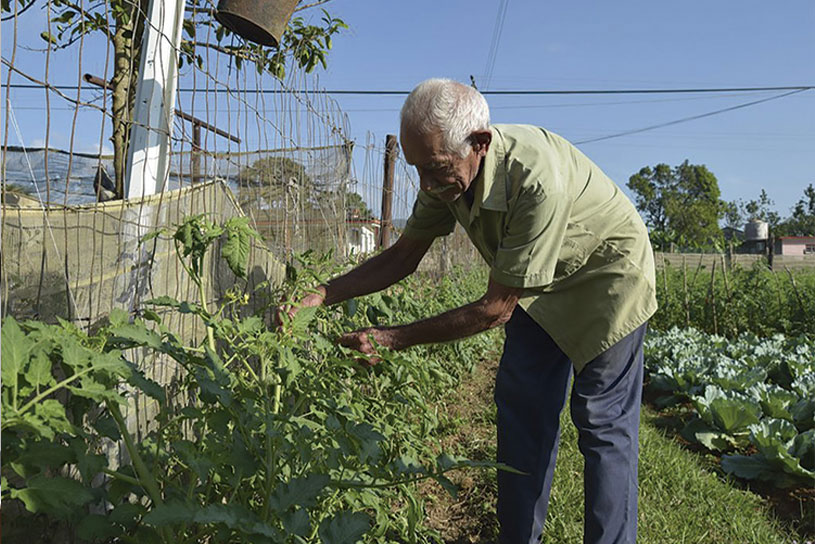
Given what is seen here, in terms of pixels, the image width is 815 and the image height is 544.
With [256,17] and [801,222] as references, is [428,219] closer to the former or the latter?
[256,17]

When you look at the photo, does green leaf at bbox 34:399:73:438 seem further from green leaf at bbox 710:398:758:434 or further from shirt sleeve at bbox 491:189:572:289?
green leaf at bbox 710:398:758:434

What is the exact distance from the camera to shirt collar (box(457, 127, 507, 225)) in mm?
2189

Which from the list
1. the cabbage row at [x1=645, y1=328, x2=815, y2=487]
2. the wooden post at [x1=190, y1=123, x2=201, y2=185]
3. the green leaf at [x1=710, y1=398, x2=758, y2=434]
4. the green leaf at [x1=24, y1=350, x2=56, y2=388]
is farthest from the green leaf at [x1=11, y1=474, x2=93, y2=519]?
the green leaf at [x1=710, y1=398, x2=758, y2=434]

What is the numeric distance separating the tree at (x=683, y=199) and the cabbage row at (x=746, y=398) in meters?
67.2

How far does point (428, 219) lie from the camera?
2.72 metres

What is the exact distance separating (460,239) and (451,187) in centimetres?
860

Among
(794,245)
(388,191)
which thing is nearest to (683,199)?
(794,245)

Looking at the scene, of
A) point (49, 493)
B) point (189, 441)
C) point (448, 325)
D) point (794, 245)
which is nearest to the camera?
point (49, 493)

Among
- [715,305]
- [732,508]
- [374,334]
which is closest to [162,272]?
[374,334]

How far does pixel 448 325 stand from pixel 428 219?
2.09 feet

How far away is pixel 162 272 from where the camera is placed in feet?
7.29

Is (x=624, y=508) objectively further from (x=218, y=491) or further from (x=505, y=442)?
(x=218, y=491)

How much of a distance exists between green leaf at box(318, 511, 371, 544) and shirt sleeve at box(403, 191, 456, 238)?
5.12ft

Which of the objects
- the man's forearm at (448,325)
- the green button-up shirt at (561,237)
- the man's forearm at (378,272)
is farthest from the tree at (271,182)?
the man's forearm at (448,325)
